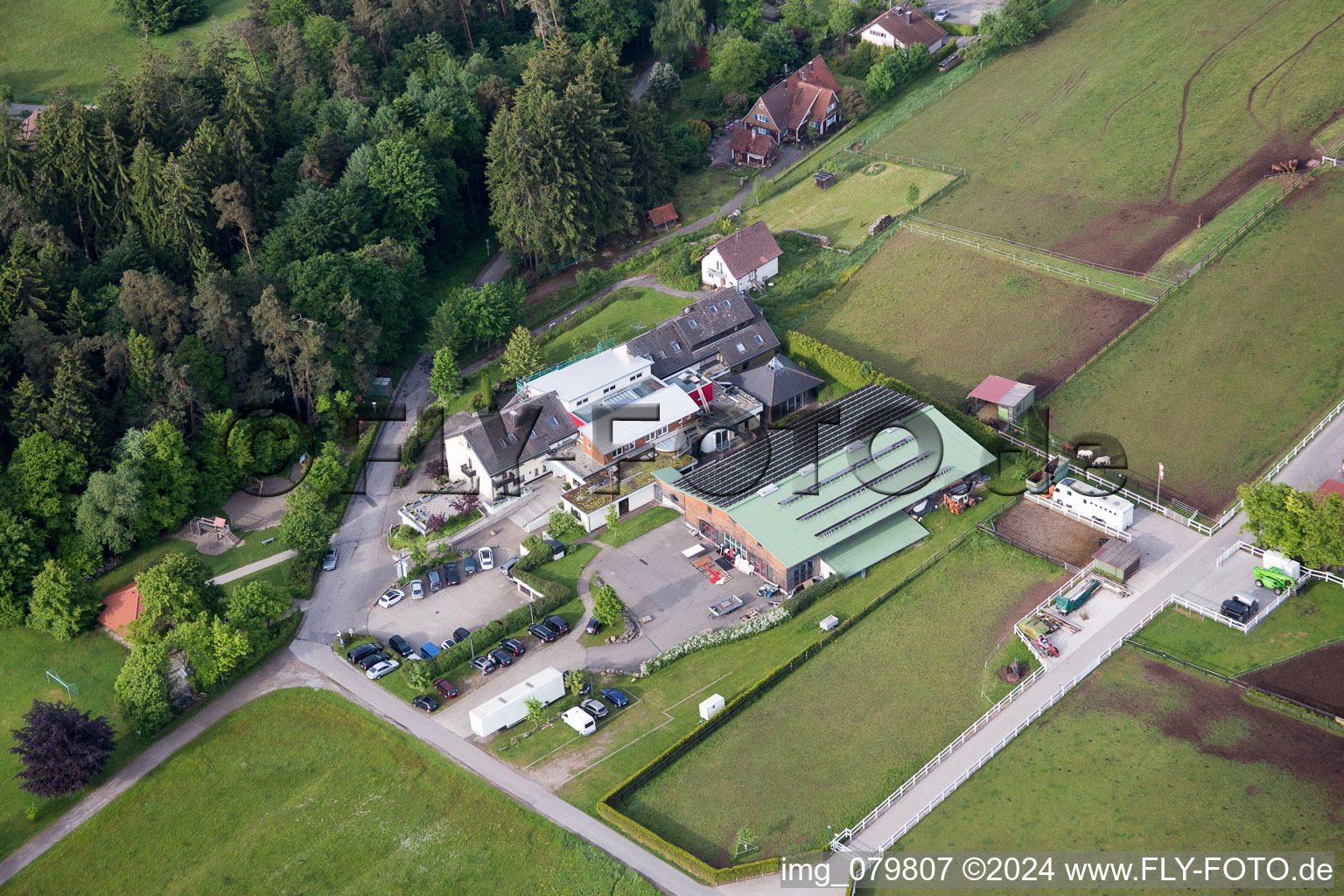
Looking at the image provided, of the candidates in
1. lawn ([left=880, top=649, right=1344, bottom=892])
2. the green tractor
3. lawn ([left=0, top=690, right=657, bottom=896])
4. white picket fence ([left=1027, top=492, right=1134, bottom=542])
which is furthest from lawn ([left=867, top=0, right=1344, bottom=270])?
lawn ([left=0, top=690, right=657, bottom=896])

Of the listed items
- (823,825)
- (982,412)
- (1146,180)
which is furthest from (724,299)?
(823,825)

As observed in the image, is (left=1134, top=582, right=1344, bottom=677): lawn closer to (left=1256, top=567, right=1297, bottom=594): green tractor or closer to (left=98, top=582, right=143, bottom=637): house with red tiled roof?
(left=1256, top=567, right=1297, bottom=594): green tractor

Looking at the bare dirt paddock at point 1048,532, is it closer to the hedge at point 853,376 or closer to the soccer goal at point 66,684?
the hedge at point 853,376

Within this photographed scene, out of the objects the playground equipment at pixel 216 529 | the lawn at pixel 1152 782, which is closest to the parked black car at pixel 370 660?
the playground equipment at pixel 216 529

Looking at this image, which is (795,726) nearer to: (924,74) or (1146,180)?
(1146,180)

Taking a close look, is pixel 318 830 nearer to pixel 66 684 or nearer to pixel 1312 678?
pixel 66 684

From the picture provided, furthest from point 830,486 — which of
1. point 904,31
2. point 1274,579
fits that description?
point 904,31
